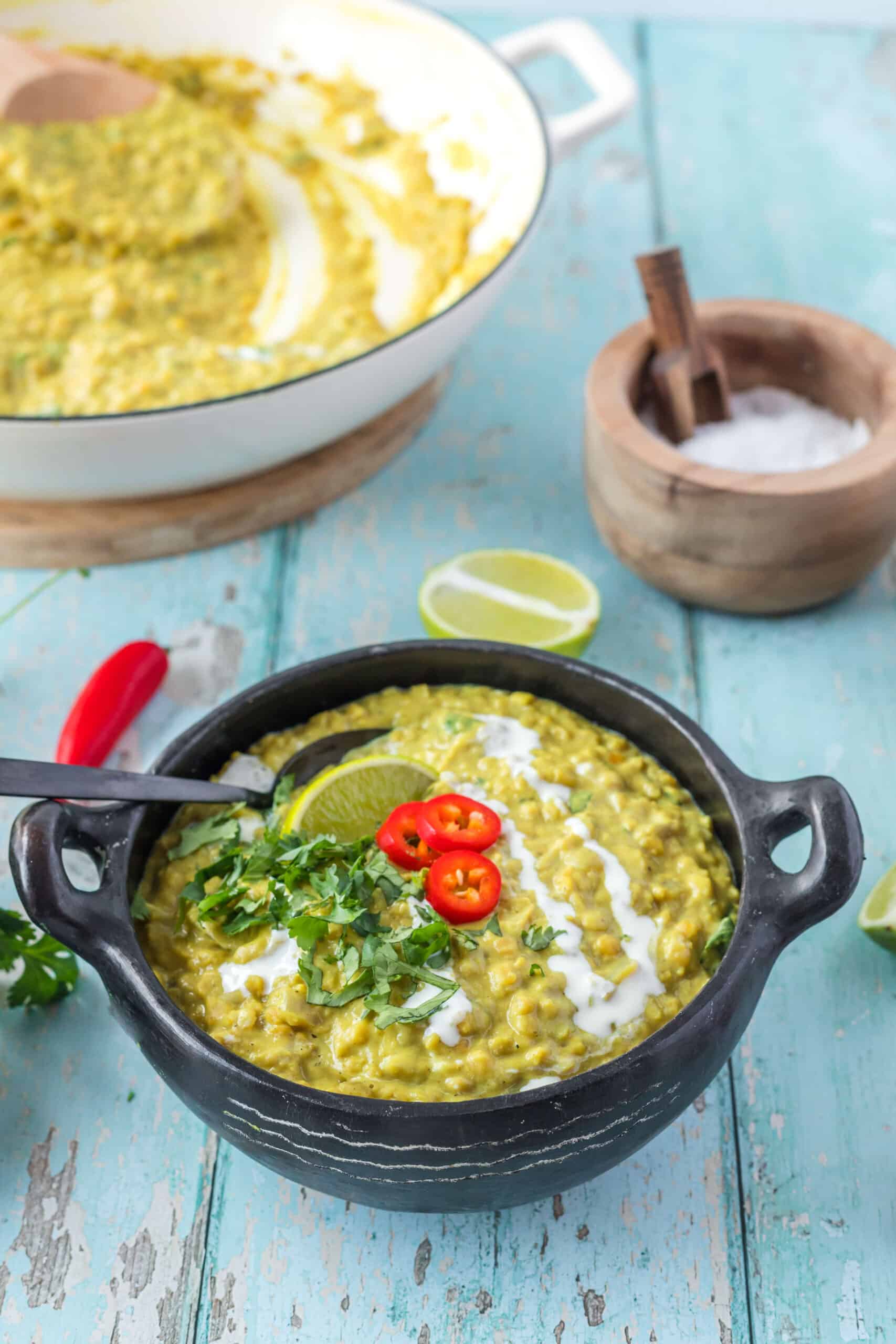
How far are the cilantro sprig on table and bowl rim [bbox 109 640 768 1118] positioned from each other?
11 centimetres

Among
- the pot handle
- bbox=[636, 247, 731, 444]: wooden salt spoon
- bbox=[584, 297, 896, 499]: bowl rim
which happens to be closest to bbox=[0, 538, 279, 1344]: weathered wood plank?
bbox=[584, 297, 896, 499]: bowl rim

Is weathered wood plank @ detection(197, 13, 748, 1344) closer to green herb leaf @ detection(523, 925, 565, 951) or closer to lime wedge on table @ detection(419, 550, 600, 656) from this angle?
lime wedge on table @ detection(419, 550, 600, 656)


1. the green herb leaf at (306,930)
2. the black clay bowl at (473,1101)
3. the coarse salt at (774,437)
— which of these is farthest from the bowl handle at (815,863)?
the coarse salt at (774,437)

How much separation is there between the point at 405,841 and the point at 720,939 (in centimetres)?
39

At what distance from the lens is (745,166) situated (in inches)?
137

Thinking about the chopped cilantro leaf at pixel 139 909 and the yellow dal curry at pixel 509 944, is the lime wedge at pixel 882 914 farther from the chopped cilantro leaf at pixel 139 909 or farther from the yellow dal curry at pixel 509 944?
the chopped cilantro leaf at pixel 139 909

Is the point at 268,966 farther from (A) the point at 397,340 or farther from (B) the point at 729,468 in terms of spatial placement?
(B) the point at 729,468

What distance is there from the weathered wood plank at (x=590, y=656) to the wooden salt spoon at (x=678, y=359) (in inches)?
11.1

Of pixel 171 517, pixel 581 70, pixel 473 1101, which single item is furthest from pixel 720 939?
pixel 581 70

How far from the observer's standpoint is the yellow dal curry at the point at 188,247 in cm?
247

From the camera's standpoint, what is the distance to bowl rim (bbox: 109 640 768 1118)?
130cm

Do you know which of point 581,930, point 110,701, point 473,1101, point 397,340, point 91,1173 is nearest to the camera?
point 473,1101

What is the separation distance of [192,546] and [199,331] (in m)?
0.54

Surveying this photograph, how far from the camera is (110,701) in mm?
2109
